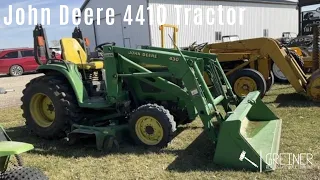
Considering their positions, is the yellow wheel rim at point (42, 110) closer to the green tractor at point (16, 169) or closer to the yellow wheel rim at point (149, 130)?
the yellow wheel rim at point (149, 130)

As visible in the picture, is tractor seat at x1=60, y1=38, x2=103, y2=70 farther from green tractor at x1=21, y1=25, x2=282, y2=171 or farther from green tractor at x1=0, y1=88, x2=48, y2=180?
green tractor at x1=0, y1=88, x2=48, y2=180

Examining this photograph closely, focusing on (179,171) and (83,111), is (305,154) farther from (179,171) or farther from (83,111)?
(83,111)

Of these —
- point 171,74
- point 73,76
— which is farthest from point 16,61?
point 171,74

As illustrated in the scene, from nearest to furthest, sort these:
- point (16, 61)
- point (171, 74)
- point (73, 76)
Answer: point (171, 74), point (73, 76), point (16, 61)

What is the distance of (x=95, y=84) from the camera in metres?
5.75

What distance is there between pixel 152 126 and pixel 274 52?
4.44 metres

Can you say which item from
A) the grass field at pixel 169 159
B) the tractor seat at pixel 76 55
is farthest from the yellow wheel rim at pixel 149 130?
the tractor seat at pixel 76 55

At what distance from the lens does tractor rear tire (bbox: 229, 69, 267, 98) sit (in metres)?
7.98

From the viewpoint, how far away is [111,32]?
24969mm

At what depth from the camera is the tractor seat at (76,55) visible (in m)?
5.69

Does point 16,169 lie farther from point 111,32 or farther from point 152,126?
point 111,32

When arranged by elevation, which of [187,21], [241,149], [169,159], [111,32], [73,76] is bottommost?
[169,159]

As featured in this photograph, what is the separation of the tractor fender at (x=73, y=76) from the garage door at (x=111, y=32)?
19.1m

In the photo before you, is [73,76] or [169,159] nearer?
[169,159]
